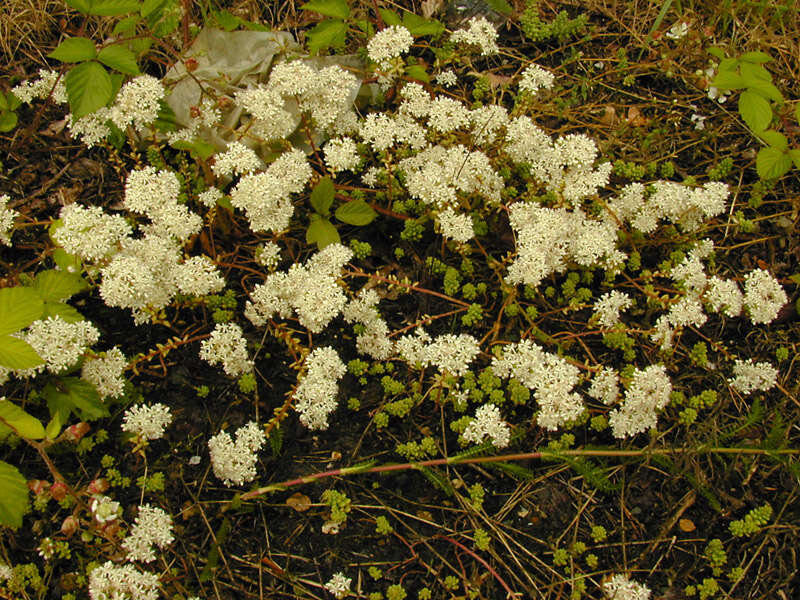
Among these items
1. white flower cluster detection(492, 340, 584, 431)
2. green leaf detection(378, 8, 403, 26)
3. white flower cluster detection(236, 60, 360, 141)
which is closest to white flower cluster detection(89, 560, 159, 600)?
white flower cluster detection(492, 340, 584, 431)

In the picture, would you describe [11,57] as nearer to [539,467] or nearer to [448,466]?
[448,466]

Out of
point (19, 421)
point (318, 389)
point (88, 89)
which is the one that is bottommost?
point (318, 389)

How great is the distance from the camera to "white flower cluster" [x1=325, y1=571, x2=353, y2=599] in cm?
270

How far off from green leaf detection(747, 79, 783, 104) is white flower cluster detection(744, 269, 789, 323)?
3.32 ft

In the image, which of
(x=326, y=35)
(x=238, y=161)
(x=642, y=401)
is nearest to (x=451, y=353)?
(x=642, y=401)

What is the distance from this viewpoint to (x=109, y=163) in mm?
3801

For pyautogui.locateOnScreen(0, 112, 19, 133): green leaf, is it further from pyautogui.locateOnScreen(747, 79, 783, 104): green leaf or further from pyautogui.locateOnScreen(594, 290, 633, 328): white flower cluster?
pyautogui.locateOnScreen(747, 79, 783, 104): green leaf

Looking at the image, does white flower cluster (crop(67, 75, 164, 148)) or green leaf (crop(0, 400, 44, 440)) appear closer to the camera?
green leaf (crop(0, 400, 44, 440))

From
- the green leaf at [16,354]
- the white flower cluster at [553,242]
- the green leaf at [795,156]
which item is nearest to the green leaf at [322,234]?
the white flower cluster at [553,242]

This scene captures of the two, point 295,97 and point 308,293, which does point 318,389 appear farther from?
point 295,97

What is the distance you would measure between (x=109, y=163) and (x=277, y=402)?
74.2 inches

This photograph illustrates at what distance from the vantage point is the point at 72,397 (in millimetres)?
2783

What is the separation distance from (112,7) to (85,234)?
1203mm

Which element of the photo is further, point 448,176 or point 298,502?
point 448,176
